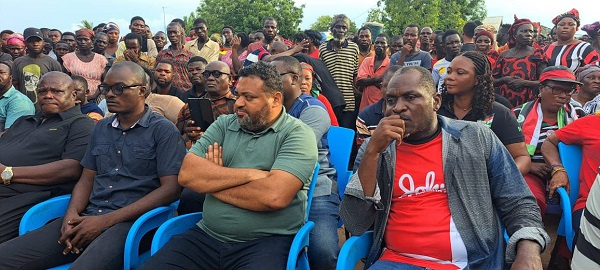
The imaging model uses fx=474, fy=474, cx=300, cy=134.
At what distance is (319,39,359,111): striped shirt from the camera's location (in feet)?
20.9

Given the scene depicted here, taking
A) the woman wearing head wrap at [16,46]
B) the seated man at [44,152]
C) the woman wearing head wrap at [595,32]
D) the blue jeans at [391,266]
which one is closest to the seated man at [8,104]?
the seated man at [44,152]

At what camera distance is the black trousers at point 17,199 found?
3329 millimetres

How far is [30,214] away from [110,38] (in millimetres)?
6209

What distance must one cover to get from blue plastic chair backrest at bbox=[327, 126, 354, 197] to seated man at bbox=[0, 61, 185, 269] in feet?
3.96

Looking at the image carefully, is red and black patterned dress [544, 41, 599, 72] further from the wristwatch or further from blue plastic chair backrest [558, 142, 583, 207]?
the wristwatch

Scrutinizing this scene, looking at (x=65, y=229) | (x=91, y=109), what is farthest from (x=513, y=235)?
(x=91, y=109)

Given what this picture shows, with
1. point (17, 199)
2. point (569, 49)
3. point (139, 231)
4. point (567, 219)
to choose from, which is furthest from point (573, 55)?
point (17, 199)

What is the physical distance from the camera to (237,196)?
8.61 feet

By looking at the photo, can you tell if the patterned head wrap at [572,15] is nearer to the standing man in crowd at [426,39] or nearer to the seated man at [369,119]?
the standing man in crowd at [426,39]

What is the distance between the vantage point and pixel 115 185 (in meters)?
3.21

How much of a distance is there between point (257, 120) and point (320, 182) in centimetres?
76

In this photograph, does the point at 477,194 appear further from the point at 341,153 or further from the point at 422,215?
the point at 341,153

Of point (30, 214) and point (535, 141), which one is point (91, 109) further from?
point (535, 141)

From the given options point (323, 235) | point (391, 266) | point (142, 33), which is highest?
point (142, 33)
